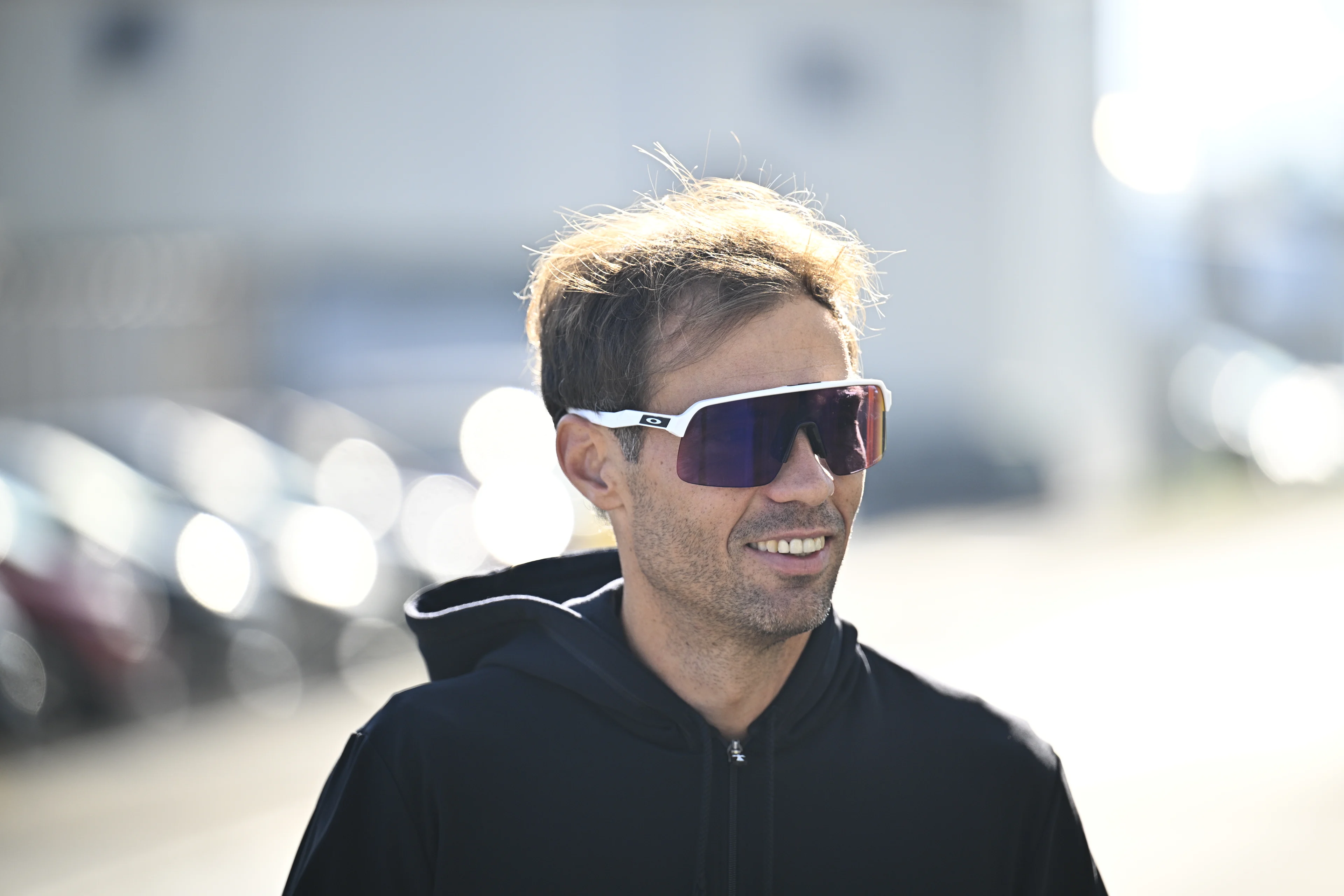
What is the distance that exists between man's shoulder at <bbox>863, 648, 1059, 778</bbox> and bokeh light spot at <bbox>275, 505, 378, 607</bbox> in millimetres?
6799

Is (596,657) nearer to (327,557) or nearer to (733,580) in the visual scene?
(733,580)

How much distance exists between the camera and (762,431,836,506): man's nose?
88.5 inches

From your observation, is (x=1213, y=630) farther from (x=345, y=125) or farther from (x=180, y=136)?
(x=180, y=136)

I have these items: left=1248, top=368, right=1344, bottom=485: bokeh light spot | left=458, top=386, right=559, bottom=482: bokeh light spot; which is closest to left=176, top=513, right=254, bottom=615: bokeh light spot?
left=458, top=386, right=559, bottom=482: bokeh light spot

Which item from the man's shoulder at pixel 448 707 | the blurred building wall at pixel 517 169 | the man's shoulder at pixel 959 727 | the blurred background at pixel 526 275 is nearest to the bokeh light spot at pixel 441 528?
the blurred background at pixel 526 275

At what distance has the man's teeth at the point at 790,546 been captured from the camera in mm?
2232

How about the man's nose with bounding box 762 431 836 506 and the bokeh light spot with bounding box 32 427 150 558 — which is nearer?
the man's nose with bounding box 762 431 836 506

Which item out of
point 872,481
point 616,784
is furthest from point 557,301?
point 872,481

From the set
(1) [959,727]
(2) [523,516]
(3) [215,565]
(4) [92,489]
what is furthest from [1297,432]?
(1) [959,727]

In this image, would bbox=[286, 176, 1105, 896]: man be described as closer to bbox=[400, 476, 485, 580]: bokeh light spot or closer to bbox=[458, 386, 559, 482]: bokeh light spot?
bbox=[400, 476, 485, 580]: bokeh light spot

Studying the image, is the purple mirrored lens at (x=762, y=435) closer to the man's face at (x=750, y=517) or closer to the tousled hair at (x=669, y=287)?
the man's face at (x=750, y=517)

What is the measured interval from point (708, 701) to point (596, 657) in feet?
0.72

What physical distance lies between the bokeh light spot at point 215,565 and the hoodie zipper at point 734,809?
6427mm

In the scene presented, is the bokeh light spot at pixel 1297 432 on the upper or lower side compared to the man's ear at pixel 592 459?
lower
